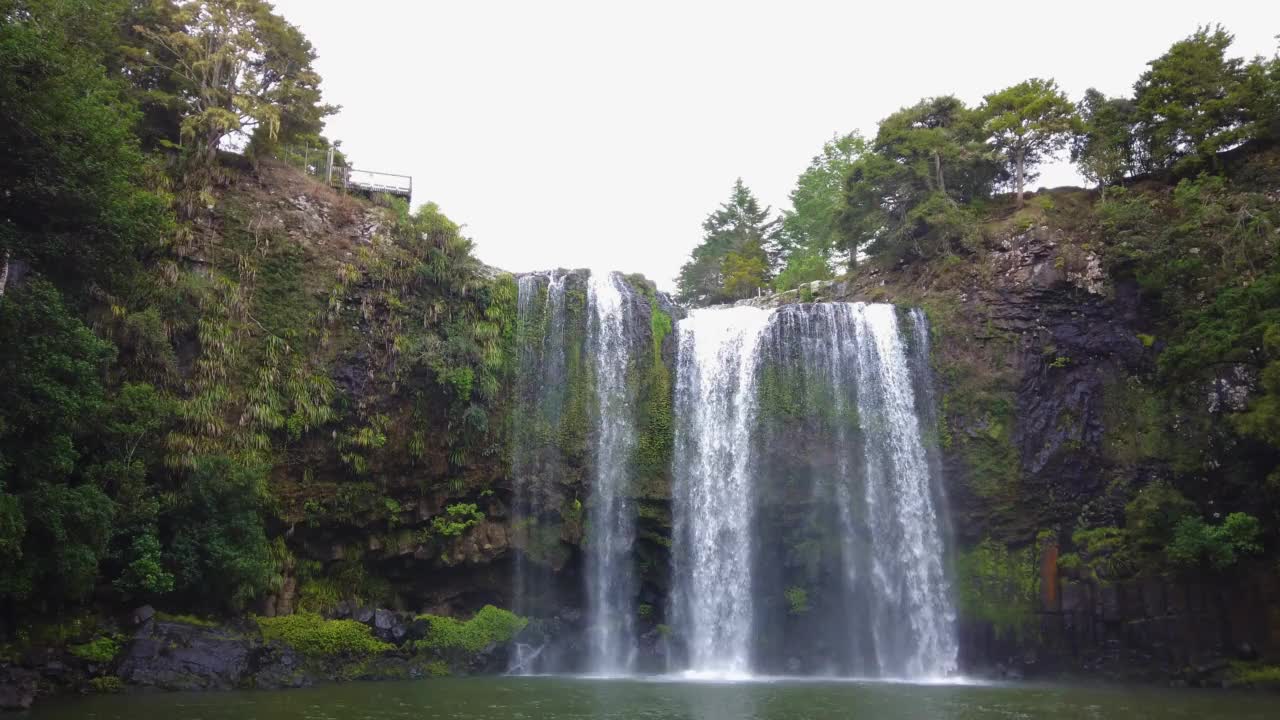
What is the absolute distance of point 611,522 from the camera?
80.4 feet

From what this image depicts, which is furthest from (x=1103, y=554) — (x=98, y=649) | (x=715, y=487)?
(x=98, y=649)

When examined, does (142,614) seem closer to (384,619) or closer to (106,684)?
(106,684)

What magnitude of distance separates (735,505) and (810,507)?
2.12m

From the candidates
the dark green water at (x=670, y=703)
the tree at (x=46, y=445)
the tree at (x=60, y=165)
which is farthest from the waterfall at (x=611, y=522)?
the tree at (x=60, y=165)

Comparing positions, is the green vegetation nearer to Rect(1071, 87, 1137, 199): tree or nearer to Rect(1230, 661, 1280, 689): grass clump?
Rect(1230, 661, 1280, 689): grass clump

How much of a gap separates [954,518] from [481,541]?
13.4 meters

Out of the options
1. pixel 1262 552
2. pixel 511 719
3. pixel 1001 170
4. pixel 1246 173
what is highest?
pixel 1001 170

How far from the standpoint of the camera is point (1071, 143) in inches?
1193

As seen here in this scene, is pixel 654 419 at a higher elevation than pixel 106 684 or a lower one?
higher

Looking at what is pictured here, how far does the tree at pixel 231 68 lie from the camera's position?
955 inches

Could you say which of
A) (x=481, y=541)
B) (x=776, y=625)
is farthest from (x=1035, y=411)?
(x=481, y=541)

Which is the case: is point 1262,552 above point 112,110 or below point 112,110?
below

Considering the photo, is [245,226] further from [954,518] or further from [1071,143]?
[1071,143]

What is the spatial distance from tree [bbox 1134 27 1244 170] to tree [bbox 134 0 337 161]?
27.1 metres
